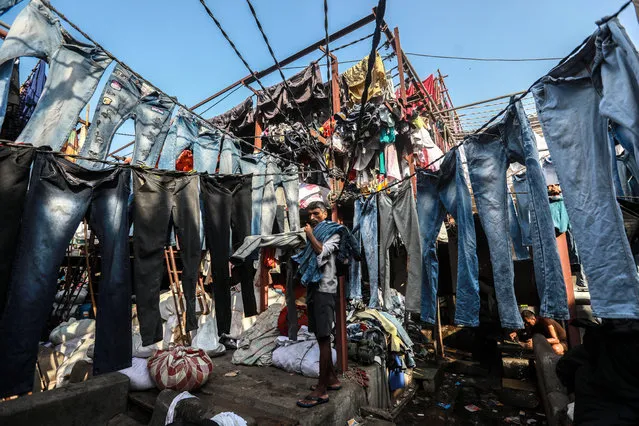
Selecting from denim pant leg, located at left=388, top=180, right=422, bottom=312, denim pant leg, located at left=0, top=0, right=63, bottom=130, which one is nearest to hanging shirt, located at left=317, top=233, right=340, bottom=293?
denim pant leg, located at left=388, top=180, right=422, bottom=312

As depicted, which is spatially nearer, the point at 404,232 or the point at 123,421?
the point at 123,421

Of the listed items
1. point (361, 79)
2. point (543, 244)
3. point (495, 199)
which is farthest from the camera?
point (361, 79)

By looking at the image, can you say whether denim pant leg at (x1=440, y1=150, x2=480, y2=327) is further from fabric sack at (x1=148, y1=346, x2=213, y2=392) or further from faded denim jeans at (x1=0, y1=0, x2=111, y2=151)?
faded denim jeans at (x1=0, y1=0, x2=111, y2=151)

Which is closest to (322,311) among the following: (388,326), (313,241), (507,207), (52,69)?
(313,241)

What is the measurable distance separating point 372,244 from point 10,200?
4.48 metres

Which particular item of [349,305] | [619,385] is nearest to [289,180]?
[349,305]

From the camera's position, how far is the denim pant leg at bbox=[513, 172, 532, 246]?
16.2ft

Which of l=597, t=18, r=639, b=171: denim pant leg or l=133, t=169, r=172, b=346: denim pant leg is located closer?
l=597, t=18, r=639, b=171: denim pant leg

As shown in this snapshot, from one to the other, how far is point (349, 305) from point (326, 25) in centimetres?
637

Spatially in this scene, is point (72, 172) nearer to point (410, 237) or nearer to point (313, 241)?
point (313, 241)

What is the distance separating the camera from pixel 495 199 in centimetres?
319

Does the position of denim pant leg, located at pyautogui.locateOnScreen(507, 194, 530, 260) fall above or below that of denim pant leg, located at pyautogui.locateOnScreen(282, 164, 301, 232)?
below

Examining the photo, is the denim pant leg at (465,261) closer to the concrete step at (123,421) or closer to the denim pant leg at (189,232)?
the denim pant leg at (189,232)

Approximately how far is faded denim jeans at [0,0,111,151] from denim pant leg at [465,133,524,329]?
465 cm
